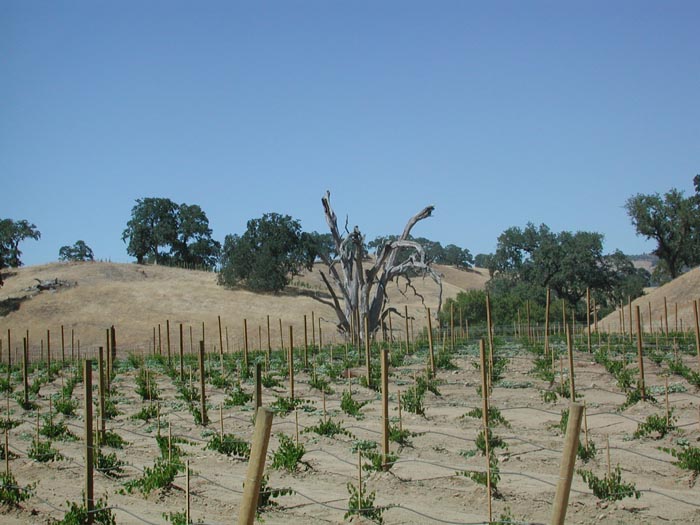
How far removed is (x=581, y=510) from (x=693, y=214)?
187ft

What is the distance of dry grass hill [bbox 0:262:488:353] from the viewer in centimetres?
5322

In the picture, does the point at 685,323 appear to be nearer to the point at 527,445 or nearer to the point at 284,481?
the point at 527,445

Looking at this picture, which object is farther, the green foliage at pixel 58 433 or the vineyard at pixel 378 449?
the green foliage at pixel 58 433

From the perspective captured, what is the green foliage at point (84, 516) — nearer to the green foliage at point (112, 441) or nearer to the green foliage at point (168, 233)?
the green foliage at point (112, 441)

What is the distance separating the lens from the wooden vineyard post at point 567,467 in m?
5.08

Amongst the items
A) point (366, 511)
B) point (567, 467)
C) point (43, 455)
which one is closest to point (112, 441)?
point (43, 455)

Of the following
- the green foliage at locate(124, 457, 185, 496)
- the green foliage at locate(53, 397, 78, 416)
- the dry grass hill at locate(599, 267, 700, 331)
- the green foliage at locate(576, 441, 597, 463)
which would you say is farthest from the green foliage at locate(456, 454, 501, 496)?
the dry grass hill at locate(599, 267, 700, 331)

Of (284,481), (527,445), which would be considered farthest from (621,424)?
(284,481)

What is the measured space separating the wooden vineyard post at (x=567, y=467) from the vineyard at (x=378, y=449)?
12.1 ft

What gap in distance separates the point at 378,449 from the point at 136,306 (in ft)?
159

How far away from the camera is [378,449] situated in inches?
509

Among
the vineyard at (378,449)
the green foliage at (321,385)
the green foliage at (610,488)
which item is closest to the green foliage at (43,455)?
the vineyard at (378,449)

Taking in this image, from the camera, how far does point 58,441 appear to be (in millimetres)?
14859

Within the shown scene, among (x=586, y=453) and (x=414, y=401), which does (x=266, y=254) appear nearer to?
(x=414, y=401)
